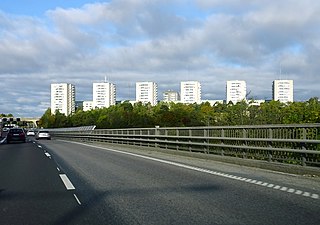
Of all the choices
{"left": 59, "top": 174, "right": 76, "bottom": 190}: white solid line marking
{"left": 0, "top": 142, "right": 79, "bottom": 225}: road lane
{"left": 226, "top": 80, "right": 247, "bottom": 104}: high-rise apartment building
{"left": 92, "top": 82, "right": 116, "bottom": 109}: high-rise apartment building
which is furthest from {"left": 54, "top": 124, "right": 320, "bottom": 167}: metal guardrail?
{"left": 92, "top": 82, "right": 116, "bottom": 109}: high-rise apartment building

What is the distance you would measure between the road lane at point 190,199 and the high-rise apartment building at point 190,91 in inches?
5924

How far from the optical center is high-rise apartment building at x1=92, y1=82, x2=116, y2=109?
619 ft

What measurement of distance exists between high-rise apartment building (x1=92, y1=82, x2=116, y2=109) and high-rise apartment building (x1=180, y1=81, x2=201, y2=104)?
123 ft

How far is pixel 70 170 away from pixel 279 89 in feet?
277

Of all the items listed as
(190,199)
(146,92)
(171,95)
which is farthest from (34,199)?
(171,95)

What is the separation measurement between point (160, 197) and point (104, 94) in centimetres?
18551

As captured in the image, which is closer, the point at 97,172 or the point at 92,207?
the point at 92,207

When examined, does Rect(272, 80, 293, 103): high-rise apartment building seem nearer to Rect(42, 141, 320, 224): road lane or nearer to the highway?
the highway

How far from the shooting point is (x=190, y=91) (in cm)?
16588

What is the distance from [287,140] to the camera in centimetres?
1302

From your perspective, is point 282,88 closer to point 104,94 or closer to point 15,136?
point 15,136

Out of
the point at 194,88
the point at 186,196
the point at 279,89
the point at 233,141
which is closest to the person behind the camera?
the point at 186,196

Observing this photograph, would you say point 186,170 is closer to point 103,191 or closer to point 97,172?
point 97,172

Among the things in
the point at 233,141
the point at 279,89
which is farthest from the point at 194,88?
the point at 233,141
